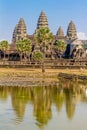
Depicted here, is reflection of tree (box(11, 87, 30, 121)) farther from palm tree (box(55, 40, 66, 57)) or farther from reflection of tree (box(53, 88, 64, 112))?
palm tree (box(55, 40, 66, 57))

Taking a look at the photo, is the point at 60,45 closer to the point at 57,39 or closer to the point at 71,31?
the point at 57,39

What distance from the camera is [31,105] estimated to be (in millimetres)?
41500

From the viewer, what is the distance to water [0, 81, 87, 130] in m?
30.8

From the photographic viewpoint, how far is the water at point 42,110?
30.8m

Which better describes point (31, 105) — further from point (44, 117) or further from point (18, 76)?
point (18, 76)

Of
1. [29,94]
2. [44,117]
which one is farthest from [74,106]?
[29,94]

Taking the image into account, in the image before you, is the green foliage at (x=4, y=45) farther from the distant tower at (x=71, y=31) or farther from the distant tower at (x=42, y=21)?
the distant tower at (x=71, y=31)

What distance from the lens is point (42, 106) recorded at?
135ft

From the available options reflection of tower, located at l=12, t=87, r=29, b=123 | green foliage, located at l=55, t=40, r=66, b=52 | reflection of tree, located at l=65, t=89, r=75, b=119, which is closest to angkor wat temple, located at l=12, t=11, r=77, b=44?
green foliage, located at l=55, t=40, r=66, b=52

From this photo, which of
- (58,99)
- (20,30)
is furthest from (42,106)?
(20,30)

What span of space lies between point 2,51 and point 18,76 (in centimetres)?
5288

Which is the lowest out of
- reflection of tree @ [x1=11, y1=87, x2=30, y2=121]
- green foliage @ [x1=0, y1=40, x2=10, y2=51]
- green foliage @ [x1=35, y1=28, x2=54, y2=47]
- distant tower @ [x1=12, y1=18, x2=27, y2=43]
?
reflection of tree @ [x1=11, y1=87, x2=30, y2=121]

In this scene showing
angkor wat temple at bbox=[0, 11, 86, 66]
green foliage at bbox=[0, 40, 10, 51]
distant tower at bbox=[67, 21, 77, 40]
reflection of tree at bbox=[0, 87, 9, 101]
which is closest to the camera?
reflection of tree at bbox=[0, 87, 9, 101]

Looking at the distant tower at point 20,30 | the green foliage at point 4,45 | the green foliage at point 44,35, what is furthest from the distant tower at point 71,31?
the green foliage at point 44,35
